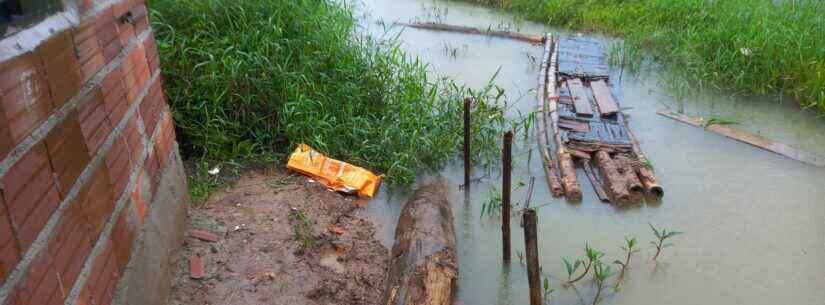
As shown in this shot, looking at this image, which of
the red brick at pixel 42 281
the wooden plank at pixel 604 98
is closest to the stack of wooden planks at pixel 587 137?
the wooden plank at pixel 604 98

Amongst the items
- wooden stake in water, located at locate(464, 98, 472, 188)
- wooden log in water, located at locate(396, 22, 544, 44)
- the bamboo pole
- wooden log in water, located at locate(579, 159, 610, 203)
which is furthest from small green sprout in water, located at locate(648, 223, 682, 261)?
wooden log in water, located at locate(396, 22, 544, 44)

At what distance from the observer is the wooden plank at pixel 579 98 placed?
5410 mm

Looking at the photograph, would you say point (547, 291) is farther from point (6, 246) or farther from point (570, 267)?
point (6, 246)

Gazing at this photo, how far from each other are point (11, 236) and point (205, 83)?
2867 millimetres

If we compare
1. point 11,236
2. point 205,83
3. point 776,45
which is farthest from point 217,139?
point 776,45

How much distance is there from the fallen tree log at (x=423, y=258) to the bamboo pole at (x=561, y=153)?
3.63ft

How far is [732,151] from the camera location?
4891 mm

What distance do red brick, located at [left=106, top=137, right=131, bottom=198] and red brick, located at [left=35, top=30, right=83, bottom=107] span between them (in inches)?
12.9

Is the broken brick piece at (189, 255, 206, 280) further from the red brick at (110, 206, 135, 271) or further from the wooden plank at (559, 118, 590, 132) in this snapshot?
the wooden plank at (559, 118, 590, 132)

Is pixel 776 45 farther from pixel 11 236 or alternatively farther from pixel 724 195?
pixel 11 236

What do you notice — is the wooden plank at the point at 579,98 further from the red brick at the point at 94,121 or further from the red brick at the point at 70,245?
the red brick at the point at 70,245

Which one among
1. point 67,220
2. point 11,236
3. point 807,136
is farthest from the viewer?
point 807,136

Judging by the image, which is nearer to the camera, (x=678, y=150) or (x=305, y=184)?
(x=305, y=184)

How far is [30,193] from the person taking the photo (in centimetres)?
134
